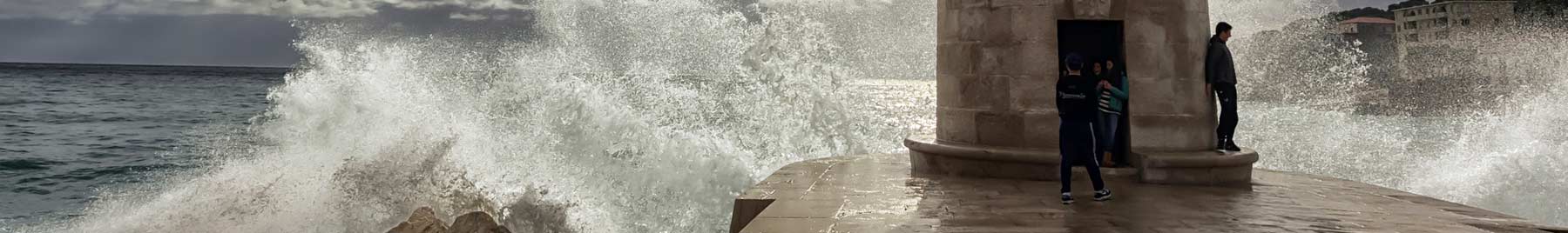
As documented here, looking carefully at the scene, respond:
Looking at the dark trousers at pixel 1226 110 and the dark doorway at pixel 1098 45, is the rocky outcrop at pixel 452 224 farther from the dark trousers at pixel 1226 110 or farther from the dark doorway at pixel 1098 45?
the dark trousers at pixel 1226 110

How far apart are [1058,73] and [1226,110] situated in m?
1.48

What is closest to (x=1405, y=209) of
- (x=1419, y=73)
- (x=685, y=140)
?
(x=685, y=140)

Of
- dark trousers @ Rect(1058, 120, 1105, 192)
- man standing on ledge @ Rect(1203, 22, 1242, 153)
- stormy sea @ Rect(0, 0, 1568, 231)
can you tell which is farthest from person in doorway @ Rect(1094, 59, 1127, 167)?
stormy sea @ Rect(0, 0, 1568, 231)

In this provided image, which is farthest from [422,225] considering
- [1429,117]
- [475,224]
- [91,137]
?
[1429,117]

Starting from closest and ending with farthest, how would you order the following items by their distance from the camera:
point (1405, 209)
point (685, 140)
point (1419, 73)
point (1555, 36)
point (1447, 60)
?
point (1405, 209) → point (685, 140) → point (1555, 36) → point (1447, 60) → point (1419, 73)

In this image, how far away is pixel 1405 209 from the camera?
6652 mm

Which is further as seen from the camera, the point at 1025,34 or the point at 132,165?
the point at 132,165

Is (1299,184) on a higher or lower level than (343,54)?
lower

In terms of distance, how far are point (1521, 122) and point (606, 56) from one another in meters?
17.1

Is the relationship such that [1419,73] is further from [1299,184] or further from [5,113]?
[5,113]

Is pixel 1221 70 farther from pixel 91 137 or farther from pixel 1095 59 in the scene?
pixel 91 137

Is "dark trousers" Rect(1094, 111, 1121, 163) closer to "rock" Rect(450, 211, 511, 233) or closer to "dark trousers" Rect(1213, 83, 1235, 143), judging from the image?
"dark trousers" Rect(1213, 83, 1235, 143)

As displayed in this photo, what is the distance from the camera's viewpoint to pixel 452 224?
945cm

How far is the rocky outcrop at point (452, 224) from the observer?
9102 mm
